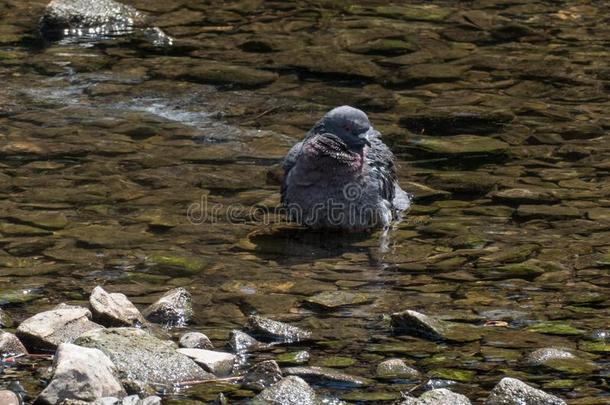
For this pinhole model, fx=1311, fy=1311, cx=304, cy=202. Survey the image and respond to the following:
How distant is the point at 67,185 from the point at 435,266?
2.86 m

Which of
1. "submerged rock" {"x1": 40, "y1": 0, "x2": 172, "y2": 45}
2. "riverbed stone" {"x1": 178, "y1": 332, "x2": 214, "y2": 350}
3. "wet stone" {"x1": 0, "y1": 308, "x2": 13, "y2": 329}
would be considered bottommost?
"wet stone" {"x1": 0, "y1": 308, "x2": 13, "y2": 329}

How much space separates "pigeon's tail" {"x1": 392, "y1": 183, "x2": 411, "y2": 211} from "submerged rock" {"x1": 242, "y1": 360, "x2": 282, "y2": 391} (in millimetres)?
3026

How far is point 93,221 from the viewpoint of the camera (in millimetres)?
8547

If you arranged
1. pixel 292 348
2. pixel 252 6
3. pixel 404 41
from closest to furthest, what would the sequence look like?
pixel 292 348, pixel 404 41, pixel 252 6

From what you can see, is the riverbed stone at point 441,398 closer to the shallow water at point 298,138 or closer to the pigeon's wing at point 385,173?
the shallow water at point 298,138

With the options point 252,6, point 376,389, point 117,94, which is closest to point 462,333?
point 376,389

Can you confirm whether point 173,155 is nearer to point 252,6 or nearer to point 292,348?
point 292,348

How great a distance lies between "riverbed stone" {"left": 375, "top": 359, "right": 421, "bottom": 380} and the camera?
6.10 m

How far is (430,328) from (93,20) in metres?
8.12

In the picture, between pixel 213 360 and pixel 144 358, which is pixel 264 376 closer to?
pixel 213 360

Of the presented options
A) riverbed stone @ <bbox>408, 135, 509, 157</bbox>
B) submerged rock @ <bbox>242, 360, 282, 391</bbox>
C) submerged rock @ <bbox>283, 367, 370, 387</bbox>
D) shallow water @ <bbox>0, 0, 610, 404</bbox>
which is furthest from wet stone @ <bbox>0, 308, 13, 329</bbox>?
riverbed stone @ <bbox>408, 135, 509, 157</bbox>

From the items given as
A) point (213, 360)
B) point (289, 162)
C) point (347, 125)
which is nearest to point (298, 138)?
point (289, 162)

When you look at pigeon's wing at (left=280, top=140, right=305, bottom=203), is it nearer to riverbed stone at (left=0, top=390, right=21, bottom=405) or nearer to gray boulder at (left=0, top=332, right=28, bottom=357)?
gray boulder at (left=0, top=332, right=28, bottom=357)

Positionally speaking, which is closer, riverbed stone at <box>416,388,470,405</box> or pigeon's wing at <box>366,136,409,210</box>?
riverbed stone at <box>416,388,470,405</box>
